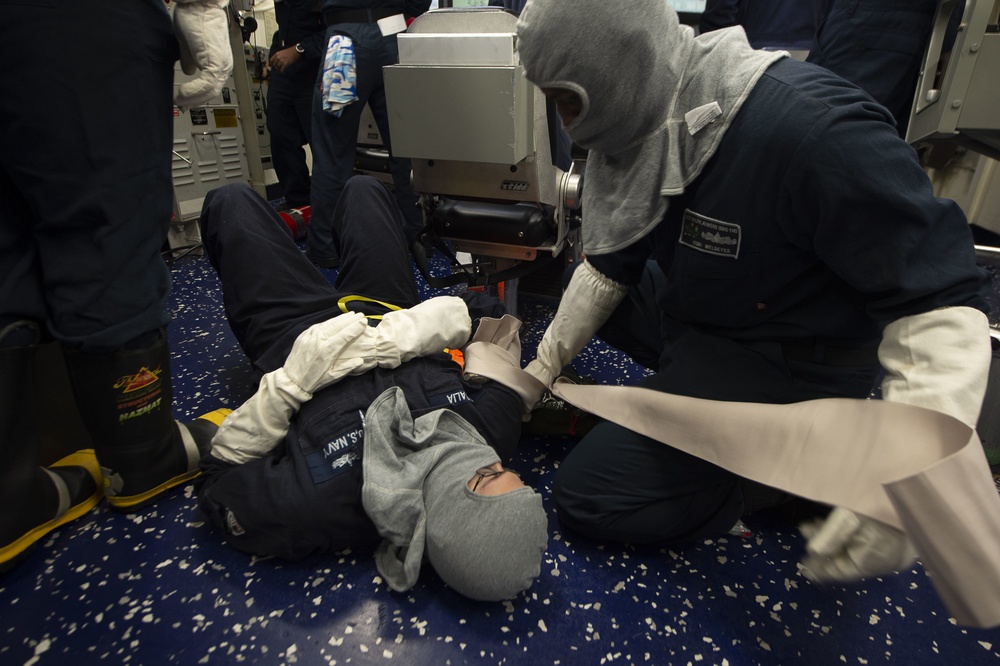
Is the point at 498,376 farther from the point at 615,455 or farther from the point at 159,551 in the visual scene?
the point at 159,551

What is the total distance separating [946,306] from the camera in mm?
729

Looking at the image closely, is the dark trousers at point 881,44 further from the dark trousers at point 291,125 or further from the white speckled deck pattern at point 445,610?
the dark trousers at point 291,125

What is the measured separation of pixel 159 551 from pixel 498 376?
0.75 m

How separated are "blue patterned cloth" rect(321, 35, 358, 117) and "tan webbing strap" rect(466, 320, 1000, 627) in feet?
5.54

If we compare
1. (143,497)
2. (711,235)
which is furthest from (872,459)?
(143,497)

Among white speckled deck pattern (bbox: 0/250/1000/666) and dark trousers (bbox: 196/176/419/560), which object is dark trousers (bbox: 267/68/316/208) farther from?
white speckled deck pattern (bbox: 0/250/1000/666)

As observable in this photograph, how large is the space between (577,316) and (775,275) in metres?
0.41

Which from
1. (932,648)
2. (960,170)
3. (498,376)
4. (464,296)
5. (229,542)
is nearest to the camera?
(932,648)

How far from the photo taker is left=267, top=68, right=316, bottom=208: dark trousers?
303 cm

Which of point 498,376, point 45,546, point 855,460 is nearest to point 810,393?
point 855,460

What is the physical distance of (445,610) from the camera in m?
0.94

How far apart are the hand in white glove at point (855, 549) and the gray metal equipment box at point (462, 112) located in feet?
3.60

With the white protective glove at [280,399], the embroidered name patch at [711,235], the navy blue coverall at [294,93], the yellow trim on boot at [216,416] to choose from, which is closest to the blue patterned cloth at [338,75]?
the navy blue coverall at [294,93]

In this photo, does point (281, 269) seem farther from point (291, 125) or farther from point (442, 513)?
point (291, 125)
